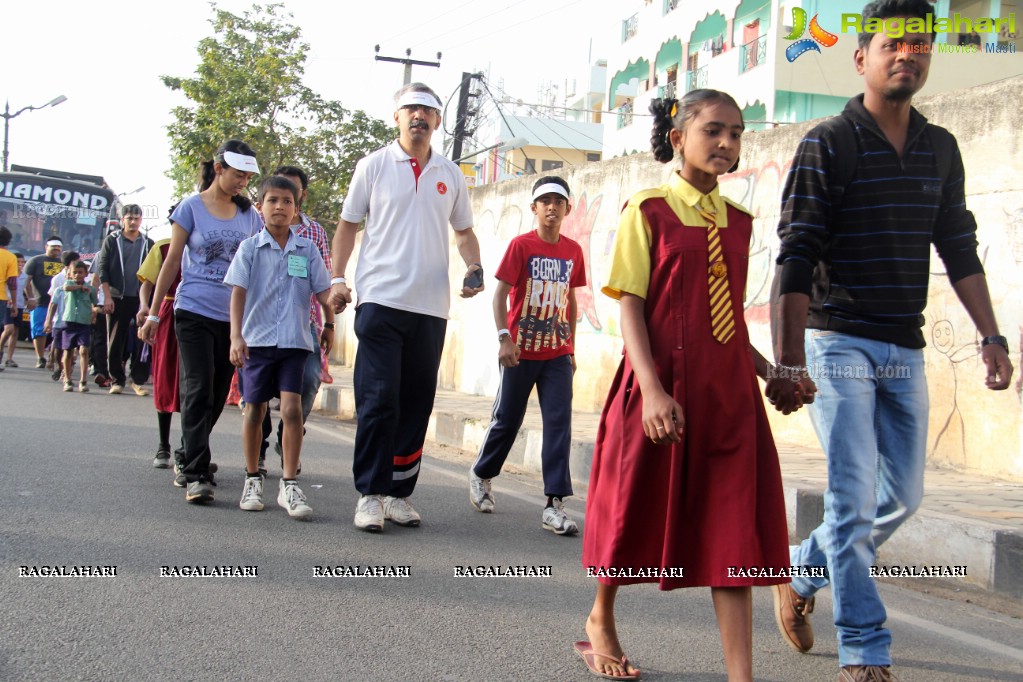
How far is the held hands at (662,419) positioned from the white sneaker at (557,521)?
2.66 metres

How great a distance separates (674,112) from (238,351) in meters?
3.08

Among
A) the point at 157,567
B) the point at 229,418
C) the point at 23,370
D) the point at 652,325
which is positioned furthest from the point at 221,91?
the point at 652,325

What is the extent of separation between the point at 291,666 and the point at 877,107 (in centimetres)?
250

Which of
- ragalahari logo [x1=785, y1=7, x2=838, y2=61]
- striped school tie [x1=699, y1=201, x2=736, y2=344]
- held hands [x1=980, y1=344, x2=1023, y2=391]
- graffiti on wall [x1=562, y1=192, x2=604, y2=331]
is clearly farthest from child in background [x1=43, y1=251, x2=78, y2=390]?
ragalahari logo [x1=785, y1=7, x2=838, y2=61]

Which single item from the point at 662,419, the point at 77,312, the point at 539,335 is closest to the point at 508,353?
the point at 539,335

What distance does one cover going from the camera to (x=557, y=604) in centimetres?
414

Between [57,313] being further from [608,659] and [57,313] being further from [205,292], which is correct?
[608,659]

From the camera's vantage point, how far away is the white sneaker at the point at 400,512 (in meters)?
5.45

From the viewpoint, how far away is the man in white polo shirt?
5246 mm

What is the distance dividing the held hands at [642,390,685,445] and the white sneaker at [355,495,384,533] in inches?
101

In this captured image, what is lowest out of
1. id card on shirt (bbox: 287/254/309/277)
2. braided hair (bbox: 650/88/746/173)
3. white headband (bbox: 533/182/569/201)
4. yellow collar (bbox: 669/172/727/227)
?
id card on shirt (bbox: 287/254/309/277)

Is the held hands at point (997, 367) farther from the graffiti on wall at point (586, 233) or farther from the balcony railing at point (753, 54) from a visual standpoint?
the balcony railing at point (753, 54)

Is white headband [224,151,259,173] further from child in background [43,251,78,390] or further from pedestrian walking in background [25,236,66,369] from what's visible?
pedestrian walking in background [25,236,66,369]

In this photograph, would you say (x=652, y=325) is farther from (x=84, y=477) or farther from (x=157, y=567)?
(x=84, y=477)
